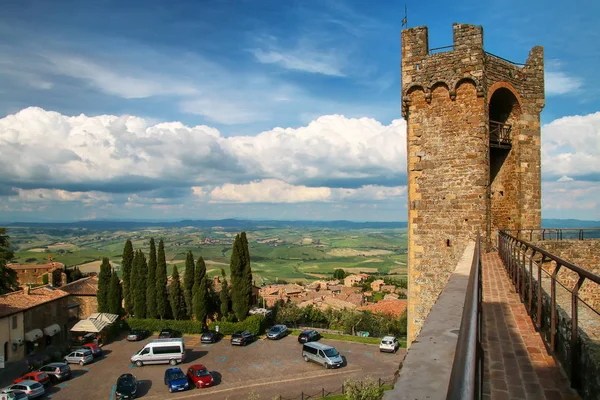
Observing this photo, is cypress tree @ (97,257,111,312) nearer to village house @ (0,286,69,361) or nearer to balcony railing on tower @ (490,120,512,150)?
village house @ (0,286,69,361)

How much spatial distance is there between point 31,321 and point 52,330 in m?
2.07

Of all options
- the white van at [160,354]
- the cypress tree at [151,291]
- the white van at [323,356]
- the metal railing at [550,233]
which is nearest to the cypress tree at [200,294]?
the cypress tree at [151,291]

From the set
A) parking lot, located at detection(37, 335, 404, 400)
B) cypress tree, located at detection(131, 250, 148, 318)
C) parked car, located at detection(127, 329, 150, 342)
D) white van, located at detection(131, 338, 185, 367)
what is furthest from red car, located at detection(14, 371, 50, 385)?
cypress tree, located at detection(131, 250, 148, 318)

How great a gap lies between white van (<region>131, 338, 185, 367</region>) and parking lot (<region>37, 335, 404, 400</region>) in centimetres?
42

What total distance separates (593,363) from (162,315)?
4040cm

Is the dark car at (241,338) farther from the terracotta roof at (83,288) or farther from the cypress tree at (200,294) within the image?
the terracotta roof at (83,288)

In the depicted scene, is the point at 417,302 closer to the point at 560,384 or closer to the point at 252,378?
the point at 560,384

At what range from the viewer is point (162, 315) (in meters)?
39.2

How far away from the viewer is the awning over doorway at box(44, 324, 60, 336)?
32.8 m

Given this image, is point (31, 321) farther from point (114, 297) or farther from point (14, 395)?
point (14, 395)

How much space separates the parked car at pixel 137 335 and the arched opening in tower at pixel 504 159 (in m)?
31.5

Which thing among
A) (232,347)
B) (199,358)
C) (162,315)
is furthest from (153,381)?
(162,315)

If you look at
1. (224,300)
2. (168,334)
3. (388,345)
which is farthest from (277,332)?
(388,345)

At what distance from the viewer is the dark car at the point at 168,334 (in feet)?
117
